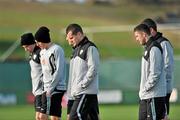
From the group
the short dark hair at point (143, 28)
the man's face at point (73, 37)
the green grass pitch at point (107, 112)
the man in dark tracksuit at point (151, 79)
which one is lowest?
the green grass pitch at point (107, 112)

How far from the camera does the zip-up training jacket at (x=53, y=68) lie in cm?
1412

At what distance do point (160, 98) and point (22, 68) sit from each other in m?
15.6

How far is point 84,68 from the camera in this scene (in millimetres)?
13219

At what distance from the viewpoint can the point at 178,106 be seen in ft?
87.6

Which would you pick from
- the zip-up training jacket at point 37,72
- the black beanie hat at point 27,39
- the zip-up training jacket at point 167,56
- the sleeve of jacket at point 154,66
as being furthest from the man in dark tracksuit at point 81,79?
the black beanie hat at point 27,39

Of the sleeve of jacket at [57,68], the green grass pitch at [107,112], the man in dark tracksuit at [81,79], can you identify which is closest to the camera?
the man in dark tracksuit at [81,79]

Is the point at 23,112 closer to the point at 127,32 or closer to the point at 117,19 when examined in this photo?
the point at 127,32

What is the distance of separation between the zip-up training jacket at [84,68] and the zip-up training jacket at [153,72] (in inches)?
32.5

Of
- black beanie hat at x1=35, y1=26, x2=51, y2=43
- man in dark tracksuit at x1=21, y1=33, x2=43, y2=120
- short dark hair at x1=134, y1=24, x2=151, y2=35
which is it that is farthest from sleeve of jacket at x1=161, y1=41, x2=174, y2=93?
man in dark tracksuit at x1=21, y1=33, x2=43, y2=120

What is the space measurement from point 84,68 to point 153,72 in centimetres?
122

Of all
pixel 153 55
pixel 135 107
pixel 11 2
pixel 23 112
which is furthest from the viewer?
pixel 11 2

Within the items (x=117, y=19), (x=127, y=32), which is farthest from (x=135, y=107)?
(x=117, y=19)

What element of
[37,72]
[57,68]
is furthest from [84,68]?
[37,72]

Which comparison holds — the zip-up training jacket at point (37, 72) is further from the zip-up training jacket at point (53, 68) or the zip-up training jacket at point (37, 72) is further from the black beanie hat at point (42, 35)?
the black beanie hat at point (42, 35)
